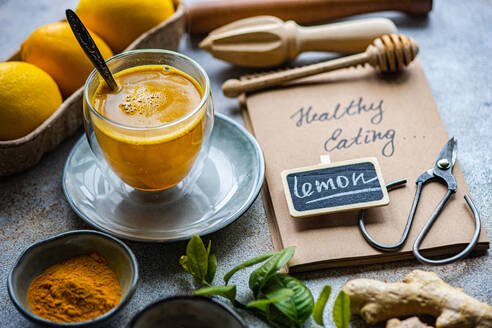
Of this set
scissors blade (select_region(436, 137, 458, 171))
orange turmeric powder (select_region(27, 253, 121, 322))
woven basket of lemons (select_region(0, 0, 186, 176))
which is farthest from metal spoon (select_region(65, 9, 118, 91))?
scissors blade (select_region(436, 137, 458, 171))

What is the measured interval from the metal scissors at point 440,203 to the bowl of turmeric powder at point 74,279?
1.30 feet

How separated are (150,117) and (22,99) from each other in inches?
10.7

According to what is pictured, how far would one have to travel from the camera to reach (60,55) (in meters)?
0.98

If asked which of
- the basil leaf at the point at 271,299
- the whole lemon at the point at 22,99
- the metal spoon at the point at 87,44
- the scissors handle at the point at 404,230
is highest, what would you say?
the metal spoon at the point at 87,44

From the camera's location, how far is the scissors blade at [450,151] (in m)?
0.93

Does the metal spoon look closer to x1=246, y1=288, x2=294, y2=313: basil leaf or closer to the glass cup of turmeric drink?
the glass cup of turmeric drink

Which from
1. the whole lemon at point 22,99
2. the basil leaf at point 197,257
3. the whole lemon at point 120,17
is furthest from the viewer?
the whole lemon at point 120,17

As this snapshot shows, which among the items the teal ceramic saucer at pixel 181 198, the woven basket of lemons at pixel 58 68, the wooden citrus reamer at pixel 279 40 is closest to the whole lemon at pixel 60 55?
the woven basket of lemons at pixel 58 68

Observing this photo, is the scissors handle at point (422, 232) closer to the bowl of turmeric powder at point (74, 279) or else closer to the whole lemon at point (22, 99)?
the bowl of turmeric powder at point (74, 279)

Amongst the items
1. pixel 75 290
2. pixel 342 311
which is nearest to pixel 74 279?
pixel 75 290

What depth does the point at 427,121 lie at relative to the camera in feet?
3.35

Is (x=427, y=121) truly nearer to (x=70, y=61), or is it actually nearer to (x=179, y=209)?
(x=179, y=209)

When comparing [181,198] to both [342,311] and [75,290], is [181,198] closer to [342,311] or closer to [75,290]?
[75,290]

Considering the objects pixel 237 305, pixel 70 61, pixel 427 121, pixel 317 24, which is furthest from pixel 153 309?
pixel 317 24
